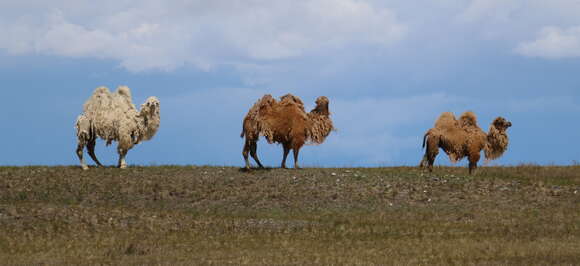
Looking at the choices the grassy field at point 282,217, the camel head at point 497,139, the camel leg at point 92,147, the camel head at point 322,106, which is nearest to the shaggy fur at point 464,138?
the camel head at point 497,139

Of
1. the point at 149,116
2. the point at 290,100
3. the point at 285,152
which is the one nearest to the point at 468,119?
the point at 290,100


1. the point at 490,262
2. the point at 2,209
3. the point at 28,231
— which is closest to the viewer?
the point at 490,262

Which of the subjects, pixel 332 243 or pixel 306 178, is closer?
pixel 332 243

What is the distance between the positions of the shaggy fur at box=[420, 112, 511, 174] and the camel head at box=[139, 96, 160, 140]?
10.6 m

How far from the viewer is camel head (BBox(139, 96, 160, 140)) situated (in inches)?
1276

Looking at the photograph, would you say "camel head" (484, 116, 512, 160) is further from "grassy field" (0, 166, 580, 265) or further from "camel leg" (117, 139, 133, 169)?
"camel leg" (117, 139, 133, 169)

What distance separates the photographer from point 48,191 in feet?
94.4

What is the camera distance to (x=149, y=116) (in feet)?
107

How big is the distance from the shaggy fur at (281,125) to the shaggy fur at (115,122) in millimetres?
4159

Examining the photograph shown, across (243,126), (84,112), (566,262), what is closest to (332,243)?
(566,262)

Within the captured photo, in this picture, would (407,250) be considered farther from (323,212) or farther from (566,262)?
(323,212)

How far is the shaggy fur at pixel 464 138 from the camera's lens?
3033cm

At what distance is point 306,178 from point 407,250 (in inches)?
445

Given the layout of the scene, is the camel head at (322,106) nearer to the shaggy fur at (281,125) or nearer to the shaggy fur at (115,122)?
the shaggy fur at (281,125)
